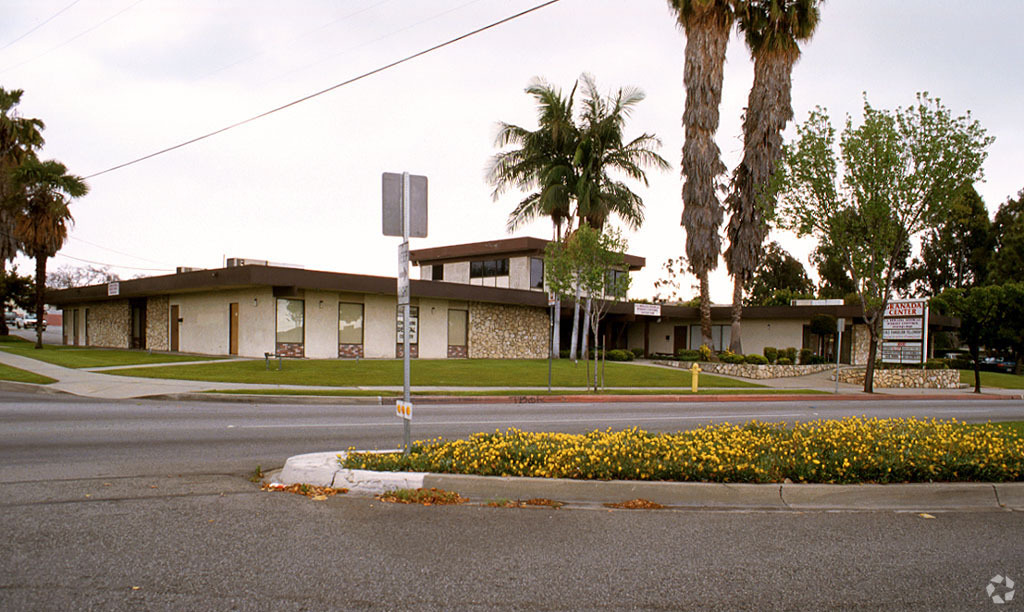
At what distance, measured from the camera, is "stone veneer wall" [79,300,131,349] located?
38500 mm

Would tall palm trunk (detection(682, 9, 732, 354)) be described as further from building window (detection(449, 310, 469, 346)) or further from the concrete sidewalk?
building window (detection(449, 310, 469, 346))

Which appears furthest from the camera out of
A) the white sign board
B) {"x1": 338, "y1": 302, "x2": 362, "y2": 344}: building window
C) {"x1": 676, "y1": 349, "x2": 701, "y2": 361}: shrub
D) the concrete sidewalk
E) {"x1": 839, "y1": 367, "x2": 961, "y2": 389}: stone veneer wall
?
the white sign board

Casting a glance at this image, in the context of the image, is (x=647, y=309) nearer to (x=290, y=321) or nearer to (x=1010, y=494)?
(x=290, y=321)

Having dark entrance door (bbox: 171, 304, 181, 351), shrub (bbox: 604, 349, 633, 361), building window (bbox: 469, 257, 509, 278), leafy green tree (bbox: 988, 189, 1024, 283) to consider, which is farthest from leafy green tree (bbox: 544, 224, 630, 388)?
leafy green tree (bbox: 988, 189, 1024, 283)

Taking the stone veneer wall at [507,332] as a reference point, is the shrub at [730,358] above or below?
below

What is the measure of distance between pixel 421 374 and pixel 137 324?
21.7 meters

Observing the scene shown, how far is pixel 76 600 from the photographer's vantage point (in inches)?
158

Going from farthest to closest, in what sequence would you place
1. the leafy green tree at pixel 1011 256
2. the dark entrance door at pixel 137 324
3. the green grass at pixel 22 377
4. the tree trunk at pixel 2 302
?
the leafy green tree at pixel 1011 256
the tree trunk at pixel 2 302
the dark entrance door at pixel 137 324
the green grass at pixel 22 377

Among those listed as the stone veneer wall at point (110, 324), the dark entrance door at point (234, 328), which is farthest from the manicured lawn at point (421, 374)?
the stone veneer wall at point (110, 324)

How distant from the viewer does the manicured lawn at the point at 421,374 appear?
68.8 ft

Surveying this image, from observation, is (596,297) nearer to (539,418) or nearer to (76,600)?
(539,418)

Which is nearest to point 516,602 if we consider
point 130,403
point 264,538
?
point 264,538

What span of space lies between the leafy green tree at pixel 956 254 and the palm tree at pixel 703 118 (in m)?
40.3

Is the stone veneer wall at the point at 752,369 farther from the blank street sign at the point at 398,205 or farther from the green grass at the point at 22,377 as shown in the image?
the blank street sign at the point at 398,205
